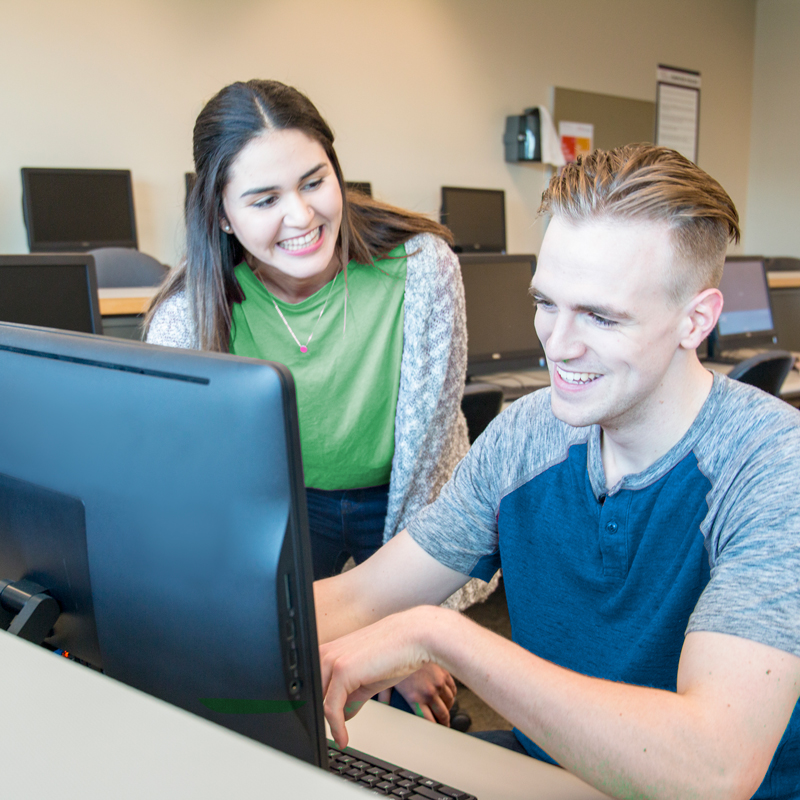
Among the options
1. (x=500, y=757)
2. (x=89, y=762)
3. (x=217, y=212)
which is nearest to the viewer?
(x=89, y=762)

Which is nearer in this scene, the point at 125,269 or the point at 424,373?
the point at 424,373

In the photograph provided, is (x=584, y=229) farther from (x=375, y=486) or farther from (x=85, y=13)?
(x=85, y=13)

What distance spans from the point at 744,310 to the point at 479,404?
1957 mm

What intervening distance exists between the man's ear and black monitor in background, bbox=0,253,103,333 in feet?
4.39

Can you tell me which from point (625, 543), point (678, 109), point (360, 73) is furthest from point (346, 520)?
point (678, 109)

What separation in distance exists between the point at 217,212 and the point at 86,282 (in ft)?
1.71

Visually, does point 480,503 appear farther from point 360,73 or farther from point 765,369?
point 360,73

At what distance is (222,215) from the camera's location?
4.99 ft

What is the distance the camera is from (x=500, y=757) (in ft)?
2.75

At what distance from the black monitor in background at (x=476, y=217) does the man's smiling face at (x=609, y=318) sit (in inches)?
202

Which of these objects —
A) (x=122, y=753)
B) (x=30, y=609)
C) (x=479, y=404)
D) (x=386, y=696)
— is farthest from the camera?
(x=479, y=404)

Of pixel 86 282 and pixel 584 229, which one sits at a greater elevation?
pixel 584 229

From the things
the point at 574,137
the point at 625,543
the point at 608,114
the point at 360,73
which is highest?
the point at 360,73

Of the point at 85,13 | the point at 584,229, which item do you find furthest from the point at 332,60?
the point at 584,229
